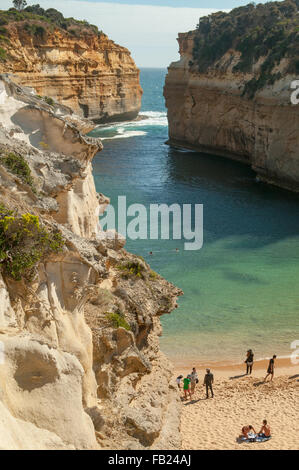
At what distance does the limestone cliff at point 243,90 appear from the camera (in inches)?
1623

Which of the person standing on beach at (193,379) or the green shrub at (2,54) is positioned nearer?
the person standing on beach at (193,379)

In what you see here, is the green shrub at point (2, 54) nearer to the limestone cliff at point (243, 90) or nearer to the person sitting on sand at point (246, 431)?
the limestone cliff at point (243, 90)

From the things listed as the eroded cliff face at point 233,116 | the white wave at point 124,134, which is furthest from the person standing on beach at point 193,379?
the white wave at point 124,134

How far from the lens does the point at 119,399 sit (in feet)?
30.1

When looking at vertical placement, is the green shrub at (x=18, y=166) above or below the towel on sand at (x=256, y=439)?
above

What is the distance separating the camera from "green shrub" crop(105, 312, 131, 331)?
9.74 m

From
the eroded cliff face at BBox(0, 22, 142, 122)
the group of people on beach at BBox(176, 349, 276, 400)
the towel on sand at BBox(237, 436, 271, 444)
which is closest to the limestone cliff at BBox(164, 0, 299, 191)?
the eroded cliff face at BBox(0, 22, 142, 122)

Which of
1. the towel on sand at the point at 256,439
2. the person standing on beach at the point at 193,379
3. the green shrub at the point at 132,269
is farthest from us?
the person standing on beach at the point at 193,379

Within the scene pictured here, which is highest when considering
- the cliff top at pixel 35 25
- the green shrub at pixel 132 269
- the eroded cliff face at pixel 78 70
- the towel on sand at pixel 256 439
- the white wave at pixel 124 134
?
the cliff top at pixel 35 25

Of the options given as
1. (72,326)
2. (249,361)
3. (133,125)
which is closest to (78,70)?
(133,125)

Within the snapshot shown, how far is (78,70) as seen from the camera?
65.8 m

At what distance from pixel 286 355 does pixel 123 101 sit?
215 ft

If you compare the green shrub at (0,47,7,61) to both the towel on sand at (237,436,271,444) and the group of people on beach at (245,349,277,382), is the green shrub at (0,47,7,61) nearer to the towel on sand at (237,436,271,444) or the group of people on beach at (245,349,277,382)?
the group of people on beach at (245,349,277,382)

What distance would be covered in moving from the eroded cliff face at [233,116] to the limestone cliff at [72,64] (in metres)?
12.7
